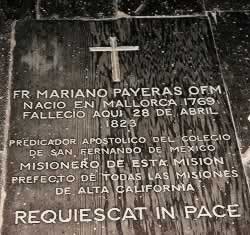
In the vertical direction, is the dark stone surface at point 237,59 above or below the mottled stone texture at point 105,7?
below

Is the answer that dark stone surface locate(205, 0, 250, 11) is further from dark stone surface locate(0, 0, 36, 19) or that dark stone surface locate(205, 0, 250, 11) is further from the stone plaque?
dark stone surface locate(0, 0, 36, 19)

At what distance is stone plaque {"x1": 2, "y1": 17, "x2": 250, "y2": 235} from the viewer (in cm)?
220

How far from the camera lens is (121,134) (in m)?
2.43

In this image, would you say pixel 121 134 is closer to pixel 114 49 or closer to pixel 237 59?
pixel 114 49

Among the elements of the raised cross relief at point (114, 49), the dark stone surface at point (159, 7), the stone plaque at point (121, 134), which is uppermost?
the dark stone surface at point (159, 7)

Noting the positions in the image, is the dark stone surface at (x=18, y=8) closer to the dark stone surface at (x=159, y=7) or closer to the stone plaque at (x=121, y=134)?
the stone plaque at (x=121, y=134)

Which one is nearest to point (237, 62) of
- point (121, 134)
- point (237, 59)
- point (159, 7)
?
point (237, 59)

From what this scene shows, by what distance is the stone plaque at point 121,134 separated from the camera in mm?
2195

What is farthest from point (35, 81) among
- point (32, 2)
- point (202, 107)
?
point (202, 107)

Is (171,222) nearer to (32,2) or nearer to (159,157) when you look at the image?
(159,157)

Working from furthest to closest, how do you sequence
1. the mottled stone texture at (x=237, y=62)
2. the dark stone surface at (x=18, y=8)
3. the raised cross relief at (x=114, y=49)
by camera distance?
1. the dark stone surface at (x=18, y=8)
2. the raised cross relief at (x=114, y=49)
3. the mottled stone texture at (x=237, y=62)

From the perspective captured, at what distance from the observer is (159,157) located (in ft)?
7.72

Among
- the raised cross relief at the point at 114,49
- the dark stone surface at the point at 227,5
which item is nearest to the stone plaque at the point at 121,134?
the raised cross relief at the point at 114,49

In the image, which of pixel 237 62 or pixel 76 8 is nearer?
pixel 237 62
